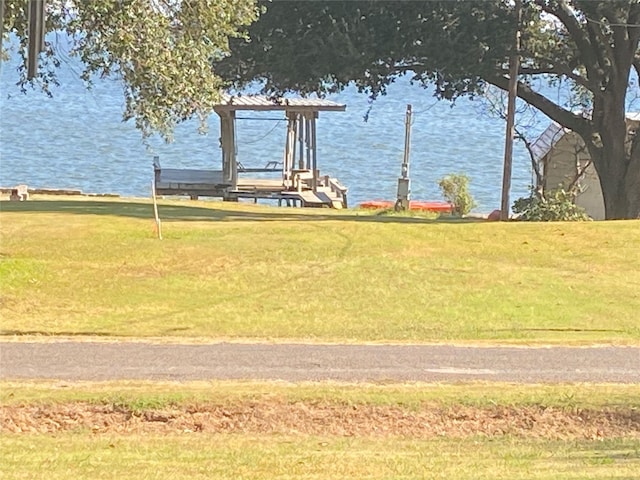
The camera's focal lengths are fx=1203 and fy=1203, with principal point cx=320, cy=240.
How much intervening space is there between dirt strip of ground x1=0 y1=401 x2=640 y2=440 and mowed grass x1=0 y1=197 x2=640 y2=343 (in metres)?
4.56

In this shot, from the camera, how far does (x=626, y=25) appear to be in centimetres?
2522

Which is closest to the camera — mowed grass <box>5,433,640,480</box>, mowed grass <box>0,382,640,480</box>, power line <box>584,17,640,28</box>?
mowed grass <box>5,433,640,480</box>

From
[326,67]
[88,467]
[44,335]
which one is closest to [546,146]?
[326,67]

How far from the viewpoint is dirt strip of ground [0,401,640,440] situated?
9656mm

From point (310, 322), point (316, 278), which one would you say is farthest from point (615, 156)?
point (310, 322)

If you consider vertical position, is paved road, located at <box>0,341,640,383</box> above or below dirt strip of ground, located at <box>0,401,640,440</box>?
below

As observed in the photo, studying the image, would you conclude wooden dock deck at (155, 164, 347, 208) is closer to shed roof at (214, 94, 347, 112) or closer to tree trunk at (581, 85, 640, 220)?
shed roof at (214, 94, 347, 112)

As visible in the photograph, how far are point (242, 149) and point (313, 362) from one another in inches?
2141

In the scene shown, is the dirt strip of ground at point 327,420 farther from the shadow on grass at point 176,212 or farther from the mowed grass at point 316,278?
the shadow on grass at point 176,212

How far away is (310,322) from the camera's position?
52.0 feet

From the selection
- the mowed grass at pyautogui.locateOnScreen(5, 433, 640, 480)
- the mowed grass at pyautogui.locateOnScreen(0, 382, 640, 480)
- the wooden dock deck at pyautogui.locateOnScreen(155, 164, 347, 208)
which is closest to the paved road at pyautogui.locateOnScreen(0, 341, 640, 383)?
the mowed grass at pyautogui.locateOnScreen(0, 382, 640, 480)

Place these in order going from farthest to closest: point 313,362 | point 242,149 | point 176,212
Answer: point 242,149 → point 176,212 → point 313,362

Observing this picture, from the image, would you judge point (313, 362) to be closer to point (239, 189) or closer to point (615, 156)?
point (615, 156)

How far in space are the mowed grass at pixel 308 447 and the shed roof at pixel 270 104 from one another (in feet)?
72.1
